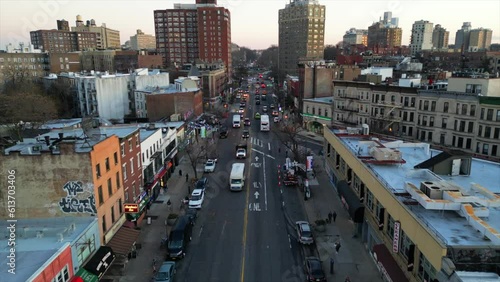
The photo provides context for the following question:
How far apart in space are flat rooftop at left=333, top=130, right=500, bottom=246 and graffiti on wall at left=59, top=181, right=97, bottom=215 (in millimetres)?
20742

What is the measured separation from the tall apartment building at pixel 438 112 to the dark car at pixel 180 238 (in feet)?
131

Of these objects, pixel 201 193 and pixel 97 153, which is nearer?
pixel 97 153

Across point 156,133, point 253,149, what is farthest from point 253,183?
point 253,149

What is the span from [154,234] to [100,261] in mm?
8358

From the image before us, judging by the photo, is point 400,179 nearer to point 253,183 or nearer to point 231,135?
point 253,183

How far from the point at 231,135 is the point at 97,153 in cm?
4885

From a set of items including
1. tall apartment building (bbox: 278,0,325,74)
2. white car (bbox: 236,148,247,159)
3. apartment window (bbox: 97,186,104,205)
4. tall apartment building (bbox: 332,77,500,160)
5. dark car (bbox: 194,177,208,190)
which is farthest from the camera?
tall apartment building (bbox: 278,0,325,74)

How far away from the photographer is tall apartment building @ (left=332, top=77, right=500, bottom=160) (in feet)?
156

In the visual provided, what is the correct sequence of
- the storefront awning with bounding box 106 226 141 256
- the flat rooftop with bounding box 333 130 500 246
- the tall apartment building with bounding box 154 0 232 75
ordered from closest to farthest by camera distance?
1. the flat rooftop with bounding box 333 130 500 246
2. the storefront awning with bounding box 106 226 141 256
3. the tall apartment building with bounding box 154 0 232 75

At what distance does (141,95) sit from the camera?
78.9 metres

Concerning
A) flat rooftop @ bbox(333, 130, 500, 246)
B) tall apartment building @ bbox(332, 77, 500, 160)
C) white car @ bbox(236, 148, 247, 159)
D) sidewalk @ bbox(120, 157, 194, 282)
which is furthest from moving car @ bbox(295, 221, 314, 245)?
tall apartment building @ bbox(332, 77, 500, 160)

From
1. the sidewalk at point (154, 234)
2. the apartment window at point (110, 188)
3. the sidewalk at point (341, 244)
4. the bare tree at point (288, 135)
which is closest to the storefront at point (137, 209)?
the sidewalk at point (154, 234)

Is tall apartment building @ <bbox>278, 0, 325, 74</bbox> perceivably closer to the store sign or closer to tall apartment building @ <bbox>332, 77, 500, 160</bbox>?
tall apartment building @ <bbox>332, 77, 500, 160</bbox>

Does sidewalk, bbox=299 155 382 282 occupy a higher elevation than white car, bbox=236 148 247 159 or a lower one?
lower
